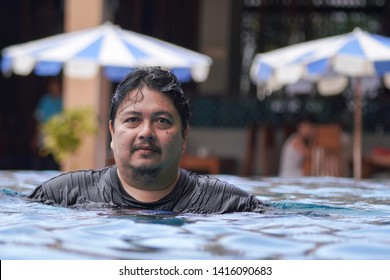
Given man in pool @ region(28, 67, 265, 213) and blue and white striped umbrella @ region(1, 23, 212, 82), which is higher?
blue and white striped umbrella @ region(1, 23, 212, 82)

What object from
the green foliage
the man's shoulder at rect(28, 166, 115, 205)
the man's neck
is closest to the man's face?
the man's neck

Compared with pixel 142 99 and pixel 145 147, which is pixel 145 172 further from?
pixel 142 99

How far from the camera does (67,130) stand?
10938mm

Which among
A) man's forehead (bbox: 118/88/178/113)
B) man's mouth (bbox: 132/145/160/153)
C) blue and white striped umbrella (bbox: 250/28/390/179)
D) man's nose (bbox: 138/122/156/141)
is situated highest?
blue and white striped umbrella (bbox: 250/28/390/179)

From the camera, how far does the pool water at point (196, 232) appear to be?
3779 mm

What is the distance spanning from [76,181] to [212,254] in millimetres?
1929

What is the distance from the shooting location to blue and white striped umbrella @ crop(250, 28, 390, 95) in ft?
33.4

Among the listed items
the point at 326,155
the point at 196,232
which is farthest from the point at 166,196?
the point at 326,155

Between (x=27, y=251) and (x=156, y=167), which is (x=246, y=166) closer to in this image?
(x=156, y=167)

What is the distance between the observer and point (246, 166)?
46.2ft

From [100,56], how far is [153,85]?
18.3 ft

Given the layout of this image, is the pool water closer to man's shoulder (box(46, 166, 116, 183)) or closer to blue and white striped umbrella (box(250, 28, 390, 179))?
man's shoulder (box(46, 166, 116, 183))

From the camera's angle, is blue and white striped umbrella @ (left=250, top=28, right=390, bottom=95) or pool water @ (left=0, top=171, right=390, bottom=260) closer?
pool water @ (left=0, top=171, right=390, bottom=260)
